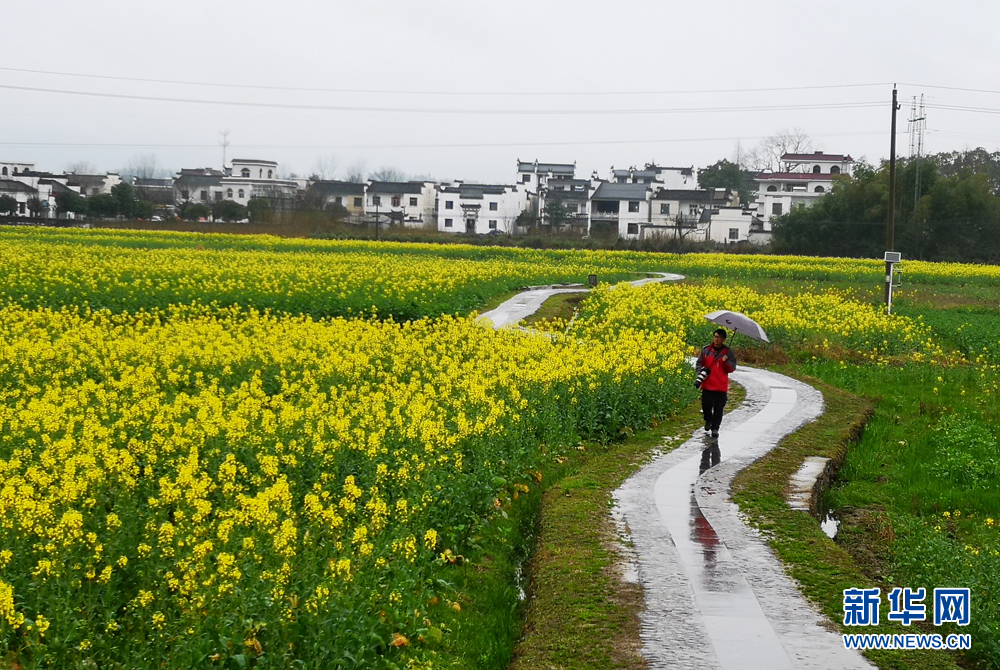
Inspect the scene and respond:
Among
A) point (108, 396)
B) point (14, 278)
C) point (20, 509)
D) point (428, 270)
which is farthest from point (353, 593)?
point (428, 270)

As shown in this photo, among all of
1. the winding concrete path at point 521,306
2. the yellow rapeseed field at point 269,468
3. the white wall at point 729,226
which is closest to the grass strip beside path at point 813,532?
the yellow rapeseed field at point 269,468

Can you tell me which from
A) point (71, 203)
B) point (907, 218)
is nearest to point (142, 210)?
point (71, 203)

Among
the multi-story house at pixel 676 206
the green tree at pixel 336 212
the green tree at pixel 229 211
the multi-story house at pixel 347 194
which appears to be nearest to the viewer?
the green tree at pixel 229 211

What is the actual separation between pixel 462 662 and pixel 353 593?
1083 mm

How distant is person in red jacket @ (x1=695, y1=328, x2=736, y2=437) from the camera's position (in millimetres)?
13078

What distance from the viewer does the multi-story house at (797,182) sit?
284 feet

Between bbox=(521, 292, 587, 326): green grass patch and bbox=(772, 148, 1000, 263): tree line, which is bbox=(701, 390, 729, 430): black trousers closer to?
bbox=(521, 292, 587, 326): green grass patch

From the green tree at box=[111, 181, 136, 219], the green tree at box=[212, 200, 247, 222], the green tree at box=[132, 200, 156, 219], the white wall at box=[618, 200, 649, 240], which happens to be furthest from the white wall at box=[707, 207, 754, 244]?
the green tree at box=[111, 181, 136, 219]

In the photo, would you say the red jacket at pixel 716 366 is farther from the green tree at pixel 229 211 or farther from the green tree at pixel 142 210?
the green tree at pixel 142 210

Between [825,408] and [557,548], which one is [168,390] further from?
[825,408]

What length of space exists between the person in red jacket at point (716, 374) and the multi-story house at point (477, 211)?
248 ft

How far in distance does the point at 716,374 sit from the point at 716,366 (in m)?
0.11

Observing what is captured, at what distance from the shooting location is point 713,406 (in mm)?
13359

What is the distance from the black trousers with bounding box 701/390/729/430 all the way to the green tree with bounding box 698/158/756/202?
92854 mm
